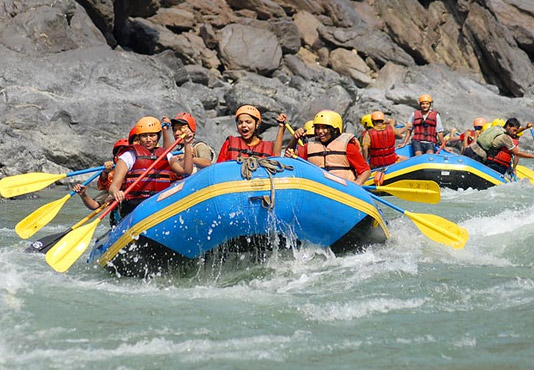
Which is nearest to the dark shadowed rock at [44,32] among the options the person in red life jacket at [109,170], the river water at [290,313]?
the person in red life jacket at [109,170]

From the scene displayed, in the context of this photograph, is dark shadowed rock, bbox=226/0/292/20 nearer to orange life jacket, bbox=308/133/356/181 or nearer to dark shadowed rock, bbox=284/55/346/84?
dark shadowed rock, bbox=284/55/346/84

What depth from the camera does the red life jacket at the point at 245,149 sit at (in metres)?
6.29

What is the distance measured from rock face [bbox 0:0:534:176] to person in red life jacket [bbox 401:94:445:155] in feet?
13.3

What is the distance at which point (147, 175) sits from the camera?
632 centimetres

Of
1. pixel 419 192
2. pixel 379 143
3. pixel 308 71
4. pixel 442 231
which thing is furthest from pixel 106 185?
pixel 308 71

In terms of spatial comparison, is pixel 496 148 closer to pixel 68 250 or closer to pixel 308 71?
pixel 68 250

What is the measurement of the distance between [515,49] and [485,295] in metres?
24.7

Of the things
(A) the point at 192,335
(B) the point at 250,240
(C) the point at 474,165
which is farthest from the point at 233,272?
(C) the point at 474,165

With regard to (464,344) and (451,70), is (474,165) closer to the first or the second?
(464,344)

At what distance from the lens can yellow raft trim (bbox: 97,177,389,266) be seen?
212 inches

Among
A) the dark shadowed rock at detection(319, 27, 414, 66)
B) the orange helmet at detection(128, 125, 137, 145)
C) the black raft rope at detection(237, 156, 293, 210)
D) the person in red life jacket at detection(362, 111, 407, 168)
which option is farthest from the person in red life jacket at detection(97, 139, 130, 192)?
the dark shadowed rock at detection(319, 27, 414, 66)

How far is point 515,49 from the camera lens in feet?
91.5

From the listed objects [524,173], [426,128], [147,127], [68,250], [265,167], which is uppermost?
[265,167]

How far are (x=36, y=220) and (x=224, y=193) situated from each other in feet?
6.91
